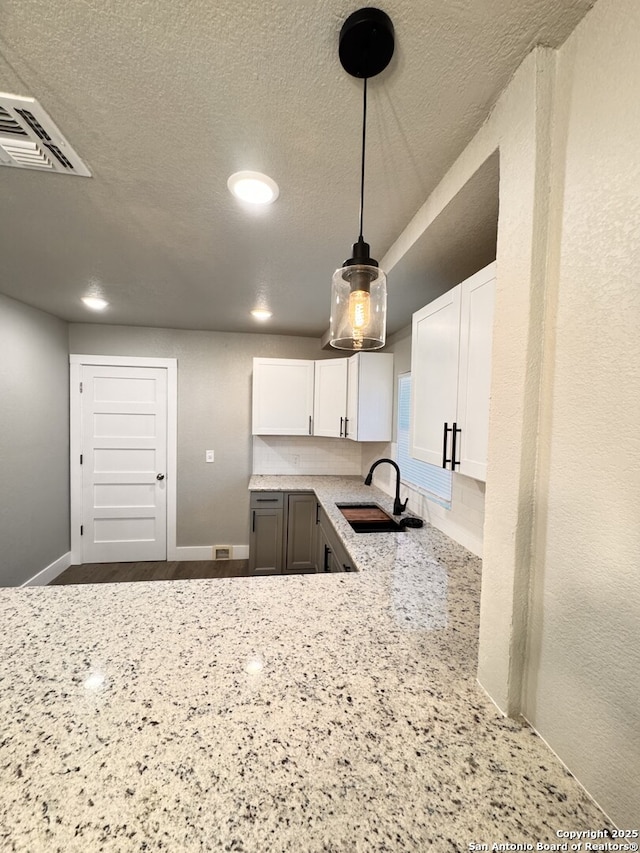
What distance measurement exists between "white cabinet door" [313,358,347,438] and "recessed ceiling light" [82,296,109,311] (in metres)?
1.86

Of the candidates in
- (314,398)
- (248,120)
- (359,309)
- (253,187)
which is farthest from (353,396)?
(248,120)

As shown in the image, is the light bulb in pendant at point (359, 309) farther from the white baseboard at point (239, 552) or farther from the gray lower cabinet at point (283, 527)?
the white baseboard at point (239, 552)

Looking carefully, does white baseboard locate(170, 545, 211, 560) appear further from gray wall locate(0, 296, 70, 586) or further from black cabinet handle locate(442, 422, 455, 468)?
black cabinet handle locate(442, 422, 455, 468)

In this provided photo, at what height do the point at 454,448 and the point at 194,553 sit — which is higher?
the point at 454,448

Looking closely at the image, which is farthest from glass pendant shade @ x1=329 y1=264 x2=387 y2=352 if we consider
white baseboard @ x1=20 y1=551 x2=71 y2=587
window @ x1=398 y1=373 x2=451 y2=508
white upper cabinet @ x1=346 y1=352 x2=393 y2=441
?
white baseboard @ x1=20 y1=551 x2=71 y2=587

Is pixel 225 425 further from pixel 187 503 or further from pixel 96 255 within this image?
pixel 96 255

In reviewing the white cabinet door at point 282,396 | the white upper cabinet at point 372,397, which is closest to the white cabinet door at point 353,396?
the white upper cabinet at point 372,397

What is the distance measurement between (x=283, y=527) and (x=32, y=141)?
2836 mm

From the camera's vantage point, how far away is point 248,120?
0.93 metres

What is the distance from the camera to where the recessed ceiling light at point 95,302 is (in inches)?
101

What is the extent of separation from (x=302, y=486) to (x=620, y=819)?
274cm

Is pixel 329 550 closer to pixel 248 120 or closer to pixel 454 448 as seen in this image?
pixel 454 448

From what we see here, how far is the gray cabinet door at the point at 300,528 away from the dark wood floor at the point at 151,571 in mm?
574

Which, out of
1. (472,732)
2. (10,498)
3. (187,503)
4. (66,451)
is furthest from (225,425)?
(472,732)
